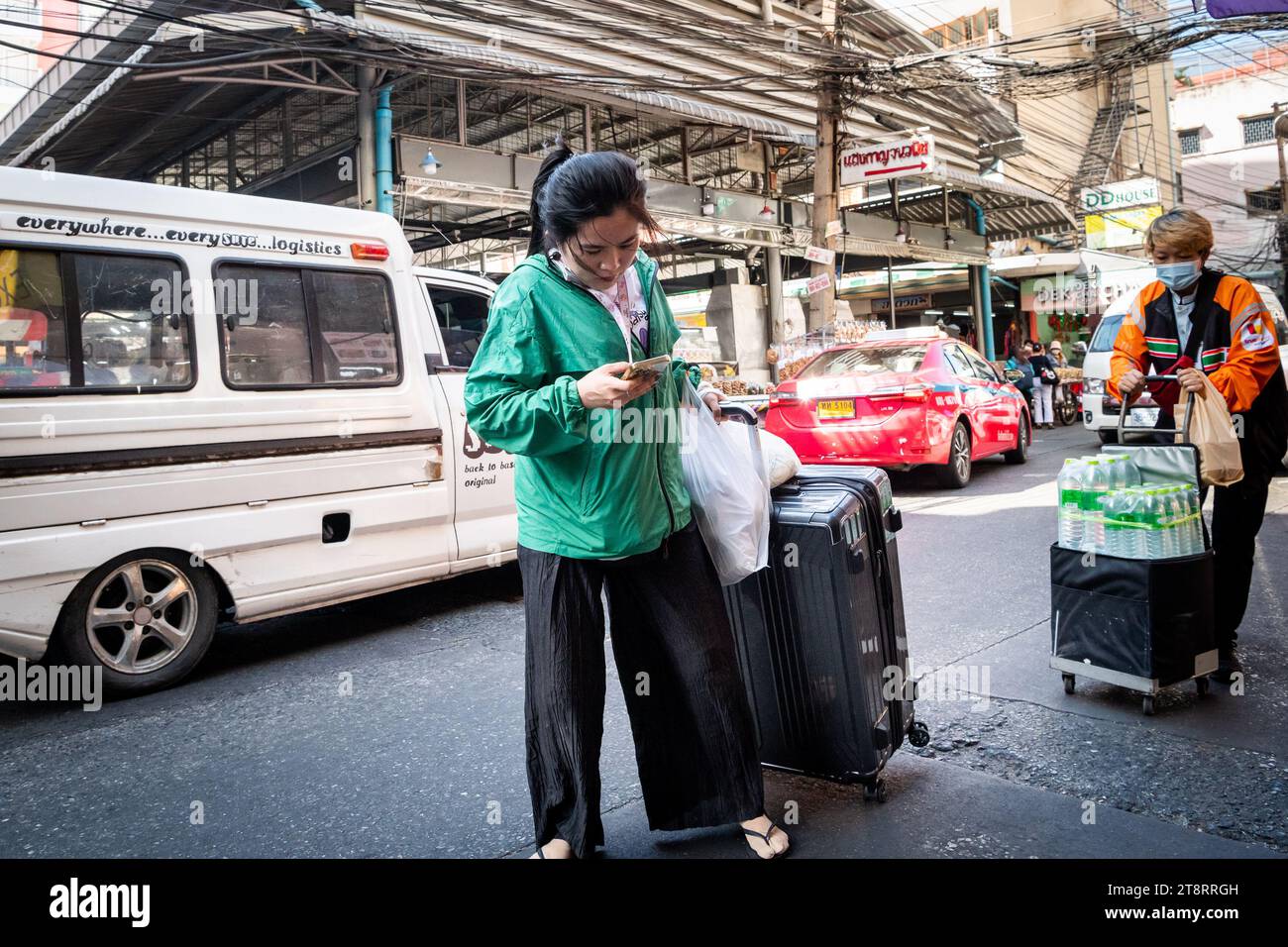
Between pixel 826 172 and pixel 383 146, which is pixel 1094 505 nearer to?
pixel 383 146

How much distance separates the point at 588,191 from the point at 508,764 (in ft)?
6.76

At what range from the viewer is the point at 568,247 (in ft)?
7.14

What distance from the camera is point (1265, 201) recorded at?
3522cm

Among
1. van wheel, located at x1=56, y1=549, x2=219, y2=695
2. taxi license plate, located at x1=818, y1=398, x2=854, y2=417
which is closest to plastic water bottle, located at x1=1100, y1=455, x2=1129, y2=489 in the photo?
van wheel, located at x1=56, y1=549, x2=219, y2=695

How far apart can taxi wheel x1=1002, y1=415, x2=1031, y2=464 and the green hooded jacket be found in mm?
9849

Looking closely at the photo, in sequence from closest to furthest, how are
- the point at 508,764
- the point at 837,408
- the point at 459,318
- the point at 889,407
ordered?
1. the point at 508,764
2. the point at 459,318
3. the point at 889,407
4. the point at 837,408

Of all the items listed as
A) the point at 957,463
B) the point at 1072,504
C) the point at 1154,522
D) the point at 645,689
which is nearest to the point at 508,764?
the point at 645,689

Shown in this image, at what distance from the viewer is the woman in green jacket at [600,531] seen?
2123mm

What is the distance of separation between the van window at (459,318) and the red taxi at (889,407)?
13.1ft

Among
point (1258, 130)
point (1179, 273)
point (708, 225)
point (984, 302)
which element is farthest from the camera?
point (1258, 130)

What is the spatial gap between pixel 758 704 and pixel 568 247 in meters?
1.48

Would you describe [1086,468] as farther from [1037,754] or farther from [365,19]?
[365,19]

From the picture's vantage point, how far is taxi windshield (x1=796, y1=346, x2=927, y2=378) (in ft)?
29.9

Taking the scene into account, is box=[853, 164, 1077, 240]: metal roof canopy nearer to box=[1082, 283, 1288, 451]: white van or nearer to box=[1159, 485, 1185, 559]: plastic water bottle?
box=[1082, 283, 1288, 451]: white van
